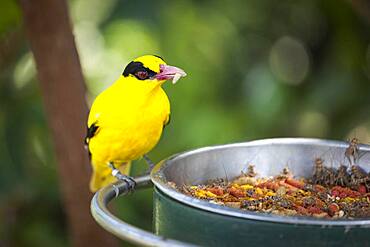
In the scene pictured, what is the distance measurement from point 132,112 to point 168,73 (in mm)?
276

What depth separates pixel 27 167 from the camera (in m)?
4.61

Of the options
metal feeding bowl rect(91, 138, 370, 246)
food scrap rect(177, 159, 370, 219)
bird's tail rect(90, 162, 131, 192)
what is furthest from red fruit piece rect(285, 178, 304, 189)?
bird's tail rect(90, 162, 131, 192)

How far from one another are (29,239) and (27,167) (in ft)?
1.74

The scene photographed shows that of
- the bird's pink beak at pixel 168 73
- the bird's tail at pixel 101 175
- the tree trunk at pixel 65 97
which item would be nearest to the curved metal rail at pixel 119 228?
the bird's pink beak at pixel 168 73

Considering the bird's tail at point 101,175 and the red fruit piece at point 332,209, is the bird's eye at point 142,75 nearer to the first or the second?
the bird's tail at point 101,175

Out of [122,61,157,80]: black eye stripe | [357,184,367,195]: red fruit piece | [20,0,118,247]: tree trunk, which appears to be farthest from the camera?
[20,0,118,247]: tree trunk

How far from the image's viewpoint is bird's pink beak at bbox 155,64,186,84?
9.05ft

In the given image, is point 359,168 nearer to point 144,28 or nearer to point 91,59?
point 144,28

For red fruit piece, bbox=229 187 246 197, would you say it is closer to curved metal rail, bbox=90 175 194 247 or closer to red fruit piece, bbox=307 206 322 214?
red fruit piece, bbox=307 206 322 214

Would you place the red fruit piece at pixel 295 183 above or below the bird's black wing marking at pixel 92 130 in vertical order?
below

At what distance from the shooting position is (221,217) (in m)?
1.80

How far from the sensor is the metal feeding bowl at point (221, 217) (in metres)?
1.73

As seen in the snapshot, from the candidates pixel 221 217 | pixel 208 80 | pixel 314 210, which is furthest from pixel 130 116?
pixel 208 80

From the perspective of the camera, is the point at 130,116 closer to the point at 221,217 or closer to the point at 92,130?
the point at 92,130
